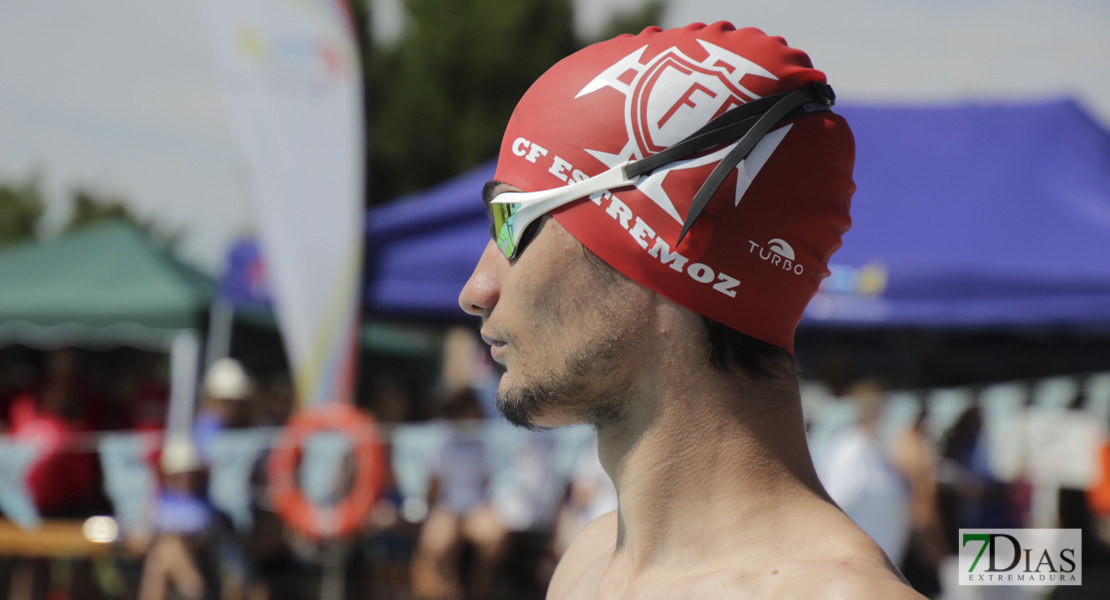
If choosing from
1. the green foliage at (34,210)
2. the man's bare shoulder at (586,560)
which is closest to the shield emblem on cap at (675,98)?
the man's bare shoulder at (586,560)

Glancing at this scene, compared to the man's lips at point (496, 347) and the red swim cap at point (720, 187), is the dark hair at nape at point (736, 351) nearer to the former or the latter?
the red swim cap at point (720, 187)

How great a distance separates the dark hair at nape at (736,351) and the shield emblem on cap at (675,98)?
0.31m

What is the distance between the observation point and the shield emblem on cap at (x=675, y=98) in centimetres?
158

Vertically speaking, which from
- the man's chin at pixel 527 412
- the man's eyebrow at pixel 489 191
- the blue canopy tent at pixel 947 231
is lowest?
the blue canopy tent at pixel 947 231

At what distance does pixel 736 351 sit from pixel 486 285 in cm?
45

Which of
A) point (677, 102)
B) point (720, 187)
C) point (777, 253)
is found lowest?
point (777, 253)

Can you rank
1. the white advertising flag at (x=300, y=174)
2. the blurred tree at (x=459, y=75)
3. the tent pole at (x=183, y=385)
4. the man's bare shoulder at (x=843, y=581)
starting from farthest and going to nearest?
the blurred tree at (x=459, y=75) → the tent pole at (x=183, y=385) → the white advertising flag at (x=300, y=174) → the man's bare shoulder at (x=843, y=581)

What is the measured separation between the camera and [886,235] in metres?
7.23

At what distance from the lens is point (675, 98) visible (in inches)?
62.6

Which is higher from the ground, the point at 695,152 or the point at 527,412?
the point at 695,152

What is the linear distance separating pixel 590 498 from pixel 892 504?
6.84 feet

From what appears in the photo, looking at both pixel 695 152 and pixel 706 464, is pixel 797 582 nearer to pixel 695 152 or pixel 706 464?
pixel 706 464

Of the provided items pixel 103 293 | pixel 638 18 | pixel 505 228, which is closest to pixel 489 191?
pixel 505 228

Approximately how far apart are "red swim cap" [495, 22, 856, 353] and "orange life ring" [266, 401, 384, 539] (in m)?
5.92
